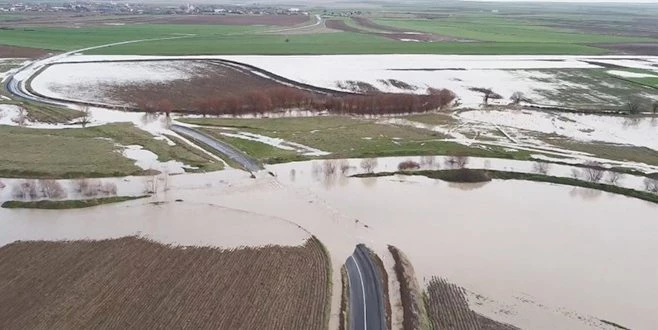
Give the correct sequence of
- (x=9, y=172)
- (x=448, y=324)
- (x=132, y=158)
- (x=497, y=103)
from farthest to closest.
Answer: (x=497, y=103) < (x=132, y=158) < (x=9, y=172) < (x=448, y=324)

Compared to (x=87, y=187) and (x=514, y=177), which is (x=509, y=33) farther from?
(x=87, y=187)

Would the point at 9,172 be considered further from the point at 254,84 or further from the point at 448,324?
the point at 254,84

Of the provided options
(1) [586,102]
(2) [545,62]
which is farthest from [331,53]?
(1) [586,102]

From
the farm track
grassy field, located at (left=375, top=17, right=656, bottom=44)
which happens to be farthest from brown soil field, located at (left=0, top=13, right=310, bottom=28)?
the farm track

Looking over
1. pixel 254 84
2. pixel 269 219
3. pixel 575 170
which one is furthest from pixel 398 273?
pixel 254 84

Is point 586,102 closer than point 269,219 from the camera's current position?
No

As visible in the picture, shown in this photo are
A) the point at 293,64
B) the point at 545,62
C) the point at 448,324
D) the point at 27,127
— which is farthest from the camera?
the point at 545,62

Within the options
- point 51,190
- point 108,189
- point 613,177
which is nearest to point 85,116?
point 51,190
